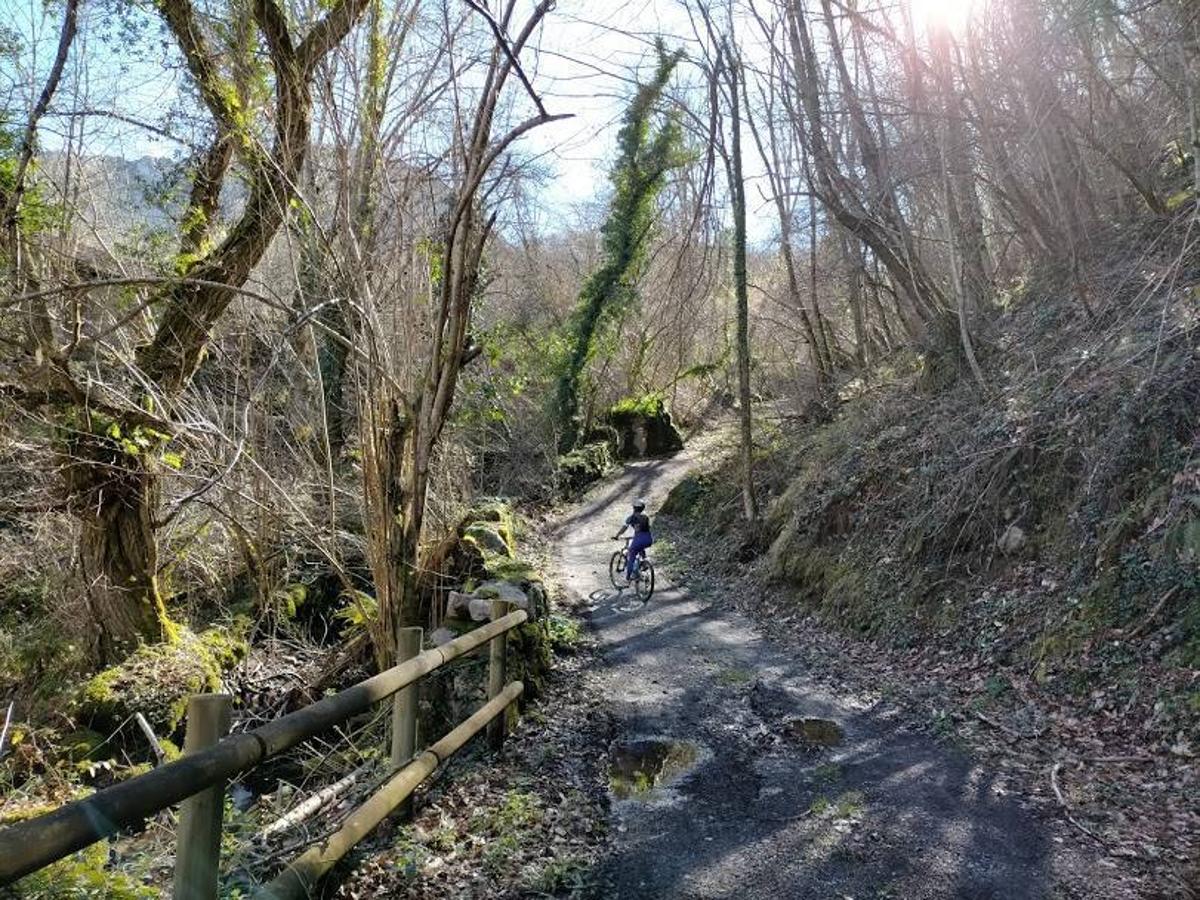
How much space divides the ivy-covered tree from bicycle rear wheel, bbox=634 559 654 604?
1354cm

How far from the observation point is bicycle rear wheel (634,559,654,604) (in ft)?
41.2

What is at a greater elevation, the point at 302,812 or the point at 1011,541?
the point at 1011,541

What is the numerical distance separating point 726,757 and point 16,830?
15.8 feet

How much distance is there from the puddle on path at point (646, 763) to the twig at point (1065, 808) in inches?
92.4

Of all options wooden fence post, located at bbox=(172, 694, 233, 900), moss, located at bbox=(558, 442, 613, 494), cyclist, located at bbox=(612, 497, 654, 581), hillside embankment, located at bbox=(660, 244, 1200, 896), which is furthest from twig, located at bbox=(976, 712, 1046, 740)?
moss, located at bbox=(558, 442, 613, 494)

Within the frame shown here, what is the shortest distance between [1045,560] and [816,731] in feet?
11.2

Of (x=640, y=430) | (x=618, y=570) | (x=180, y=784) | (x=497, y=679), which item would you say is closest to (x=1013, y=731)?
(x=497, y=679)

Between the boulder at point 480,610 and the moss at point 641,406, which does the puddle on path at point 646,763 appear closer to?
the boulder at point 480,610

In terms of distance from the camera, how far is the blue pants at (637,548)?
12.8 meters

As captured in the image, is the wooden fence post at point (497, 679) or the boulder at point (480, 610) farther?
the boulder at point (480, 610)

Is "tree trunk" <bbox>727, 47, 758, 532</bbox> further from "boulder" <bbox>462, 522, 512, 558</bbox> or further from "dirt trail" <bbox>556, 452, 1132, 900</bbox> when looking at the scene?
"dirt trail" <bbox>556, 452, 1132, 900</bbox>

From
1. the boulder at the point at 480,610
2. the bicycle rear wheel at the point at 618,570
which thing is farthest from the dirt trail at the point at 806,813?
the bicycle rear wheel at the point at 618,570

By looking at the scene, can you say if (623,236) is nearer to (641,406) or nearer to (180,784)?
(641,406)

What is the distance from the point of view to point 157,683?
8.42m
